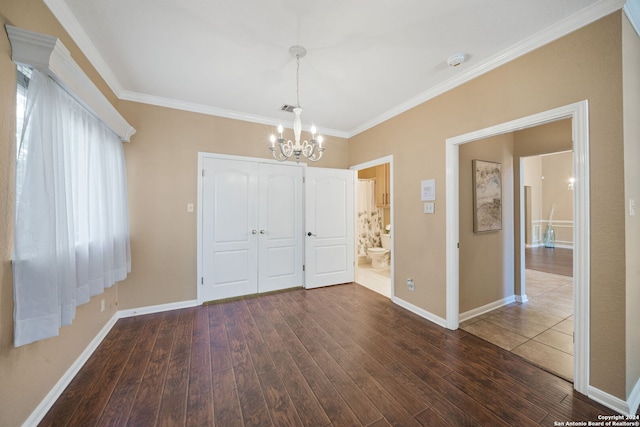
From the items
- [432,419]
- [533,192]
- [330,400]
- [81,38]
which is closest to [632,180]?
[432,419]

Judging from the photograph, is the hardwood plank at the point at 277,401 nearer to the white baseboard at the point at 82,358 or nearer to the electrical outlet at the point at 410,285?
the white baseboard at the point at 82,358

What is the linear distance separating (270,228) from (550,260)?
23.3 ft

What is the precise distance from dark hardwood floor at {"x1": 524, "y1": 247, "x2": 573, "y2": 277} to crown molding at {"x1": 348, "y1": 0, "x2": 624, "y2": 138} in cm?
479

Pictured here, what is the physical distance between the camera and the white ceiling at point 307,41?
1.68 metres

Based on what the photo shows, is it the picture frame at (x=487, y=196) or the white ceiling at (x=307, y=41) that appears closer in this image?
the white ceiling at (x=307, y=41)

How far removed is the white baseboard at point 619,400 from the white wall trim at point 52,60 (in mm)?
4103

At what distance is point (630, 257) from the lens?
1.60 meters

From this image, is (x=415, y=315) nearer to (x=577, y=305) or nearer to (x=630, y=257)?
(x=577, y=305)

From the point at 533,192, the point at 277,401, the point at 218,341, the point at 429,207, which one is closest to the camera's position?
the point at 277,401

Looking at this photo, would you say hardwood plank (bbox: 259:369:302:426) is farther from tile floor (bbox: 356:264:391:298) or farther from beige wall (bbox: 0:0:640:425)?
tile floor (bbox: 356:264:391:298)

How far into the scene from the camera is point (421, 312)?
2973 millimetres

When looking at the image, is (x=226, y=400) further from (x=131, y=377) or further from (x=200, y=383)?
(x=131, y=377)

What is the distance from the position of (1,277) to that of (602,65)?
154 inches

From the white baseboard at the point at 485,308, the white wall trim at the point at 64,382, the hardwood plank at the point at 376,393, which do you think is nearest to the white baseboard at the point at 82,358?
the white wall trim at the point at 64,382
